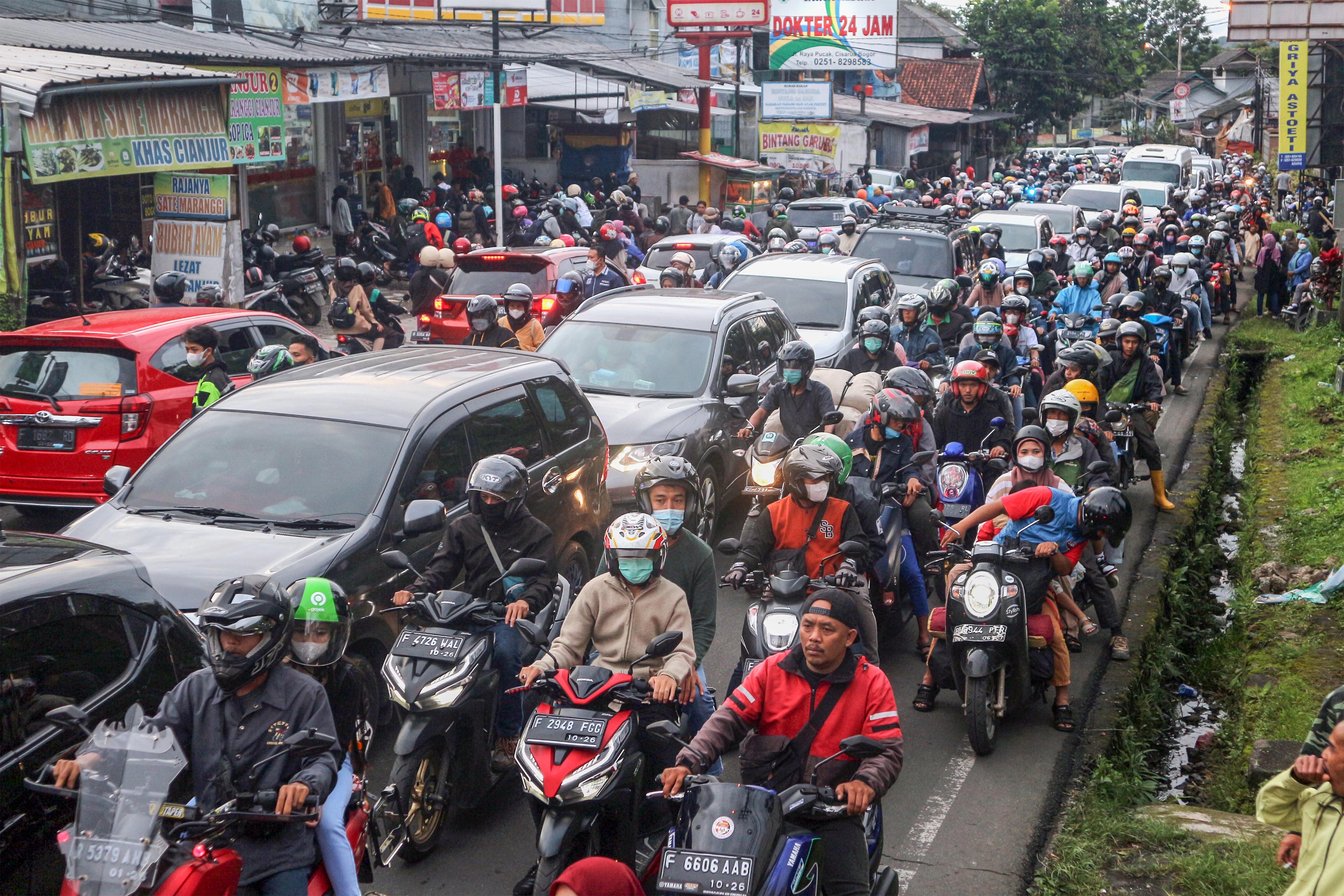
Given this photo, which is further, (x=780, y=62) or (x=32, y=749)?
(x=780, y=62)

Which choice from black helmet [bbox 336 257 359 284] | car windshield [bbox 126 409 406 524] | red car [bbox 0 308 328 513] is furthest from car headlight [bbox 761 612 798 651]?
black helmet [bbox 336 257 359 284]

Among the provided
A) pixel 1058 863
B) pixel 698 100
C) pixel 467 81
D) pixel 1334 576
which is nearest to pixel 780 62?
pixel 698 100

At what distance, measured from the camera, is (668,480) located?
20.8ft

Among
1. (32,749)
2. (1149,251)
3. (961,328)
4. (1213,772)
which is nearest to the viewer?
(32,749)

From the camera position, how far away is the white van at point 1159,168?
38.8m

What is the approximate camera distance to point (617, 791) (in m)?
4.97

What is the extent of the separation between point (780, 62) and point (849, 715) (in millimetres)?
43381

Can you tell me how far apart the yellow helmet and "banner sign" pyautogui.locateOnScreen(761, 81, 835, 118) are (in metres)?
30.8

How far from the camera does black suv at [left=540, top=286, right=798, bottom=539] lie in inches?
405

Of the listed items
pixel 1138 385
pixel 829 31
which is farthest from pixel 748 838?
pixel 829 31

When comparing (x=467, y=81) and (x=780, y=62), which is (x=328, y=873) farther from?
(x=780, y=62)

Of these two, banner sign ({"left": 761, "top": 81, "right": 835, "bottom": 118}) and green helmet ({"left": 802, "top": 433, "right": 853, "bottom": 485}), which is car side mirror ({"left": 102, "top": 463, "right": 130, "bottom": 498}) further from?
banner sign ({"left": 761, "top": 81, "right": 835, "bottom": 118})

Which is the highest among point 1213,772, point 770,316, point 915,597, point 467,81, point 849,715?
point 467,81

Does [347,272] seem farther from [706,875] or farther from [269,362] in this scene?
[706,875]
